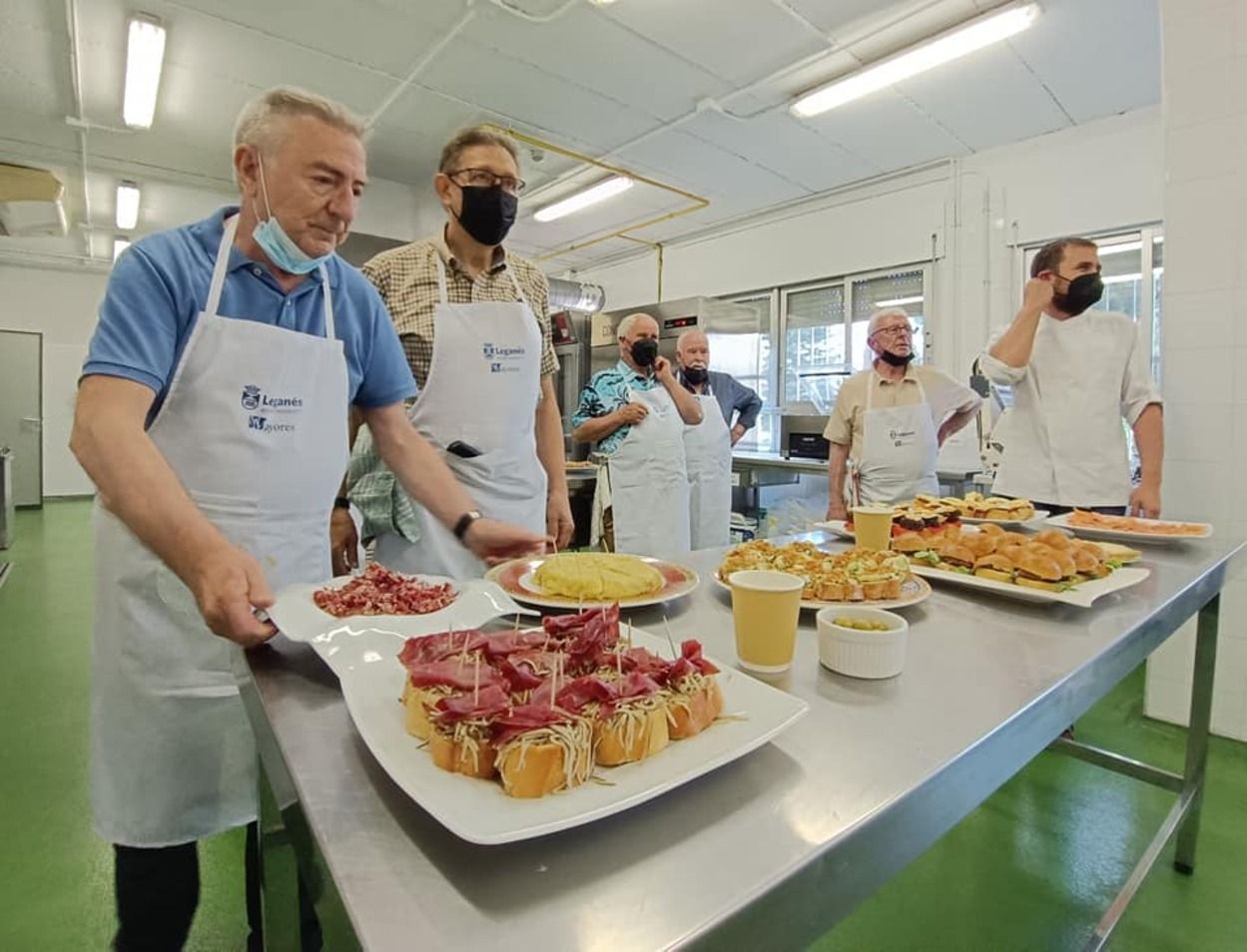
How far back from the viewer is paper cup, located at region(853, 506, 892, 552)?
143 centimetres

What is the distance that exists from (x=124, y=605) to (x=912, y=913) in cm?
180

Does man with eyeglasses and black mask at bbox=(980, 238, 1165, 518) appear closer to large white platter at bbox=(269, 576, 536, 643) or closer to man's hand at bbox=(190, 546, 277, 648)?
large white platter at bbox=(269, 576, 536, 643)

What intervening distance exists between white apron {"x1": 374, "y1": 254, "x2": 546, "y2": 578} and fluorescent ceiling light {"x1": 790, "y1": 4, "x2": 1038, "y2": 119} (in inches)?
128

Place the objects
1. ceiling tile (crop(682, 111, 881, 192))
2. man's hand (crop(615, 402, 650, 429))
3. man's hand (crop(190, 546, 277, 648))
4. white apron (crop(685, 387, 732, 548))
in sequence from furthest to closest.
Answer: ceiling tile (crop(682, 111, 881, 192)) → white apron (crop(685, 387, 732, 548)) → man's hand (crop(615, 402, 650, 429)) → man's hand (crop(190, 546, 277, 648))

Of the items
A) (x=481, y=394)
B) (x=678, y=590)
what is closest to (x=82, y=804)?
(x=481, y=394)

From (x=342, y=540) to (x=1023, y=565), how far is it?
1.38m

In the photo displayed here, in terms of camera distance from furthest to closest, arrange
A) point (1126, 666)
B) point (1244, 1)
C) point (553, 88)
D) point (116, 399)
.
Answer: point (553, 88)
point (1244, 1)
point (1126, 666)
point (116, 399)

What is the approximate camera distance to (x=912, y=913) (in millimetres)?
1640

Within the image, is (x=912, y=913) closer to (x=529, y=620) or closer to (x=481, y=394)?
(x=529, y=620)

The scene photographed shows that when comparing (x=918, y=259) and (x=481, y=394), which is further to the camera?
(x=918, y=259)

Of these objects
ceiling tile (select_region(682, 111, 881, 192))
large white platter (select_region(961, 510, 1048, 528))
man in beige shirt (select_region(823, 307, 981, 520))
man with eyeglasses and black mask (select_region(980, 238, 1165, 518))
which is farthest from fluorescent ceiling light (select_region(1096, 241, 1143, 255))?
large white platter (select_region(961, 510, 1048, 528))

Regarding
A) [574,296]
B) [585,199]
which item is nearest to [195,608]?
[585,199]

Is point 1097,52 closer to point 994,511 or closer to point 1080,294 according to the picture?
point 1080,294

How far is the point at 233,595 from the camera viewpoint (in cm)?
78
